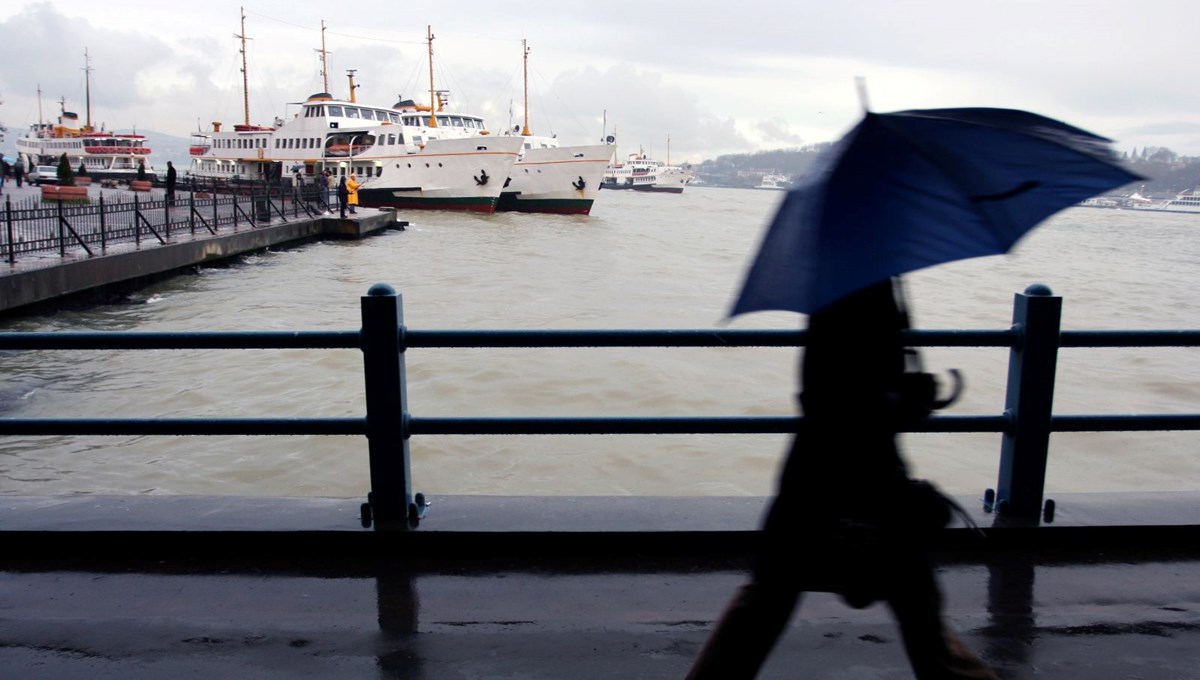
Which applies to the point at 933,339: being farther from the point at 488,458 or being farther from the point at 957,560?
the point at 488,458

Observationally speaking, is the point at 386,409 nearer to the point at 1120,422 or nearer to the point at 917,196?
the point at 917,196

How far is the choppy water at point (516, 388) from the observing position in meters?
9.41

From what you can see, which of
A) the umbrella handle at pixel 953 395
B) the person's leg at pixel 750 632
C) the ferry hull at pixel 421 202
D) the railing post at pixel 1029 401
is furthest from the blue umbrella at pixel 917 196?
the ferry hull at pixel 421 202

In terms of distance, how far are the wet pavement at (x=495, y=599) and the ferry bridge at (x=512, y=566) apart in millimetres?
10

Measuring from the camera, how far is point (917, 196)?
2.15 m

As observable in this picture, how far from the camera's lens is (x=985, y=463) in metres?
10.4

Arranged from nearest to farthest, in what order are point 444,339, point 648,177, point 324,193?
point 444,339 < point 324,193 < point 648,177

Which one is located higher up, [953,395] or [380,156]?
[380,156]

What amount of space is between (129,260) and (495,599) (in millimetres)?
19249

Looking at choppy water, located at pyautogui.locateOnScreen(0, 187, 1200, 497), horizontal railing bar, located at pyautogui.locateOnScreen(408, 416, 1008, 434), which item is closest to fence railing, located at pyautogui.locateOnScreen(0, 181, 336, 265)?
choppy water, located at pyautogui.locateOnScreen(0, 187, 1200, 497)

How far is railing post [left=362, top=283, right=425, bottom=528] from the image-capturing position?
13.3 ft

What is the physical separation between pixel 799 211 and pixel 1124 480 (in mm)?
9677

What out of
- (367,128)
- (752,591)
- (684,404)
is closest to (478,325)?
(684,404)

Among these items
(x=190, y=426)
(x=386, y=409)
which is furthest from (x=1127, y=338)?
(x=190, y=426)
